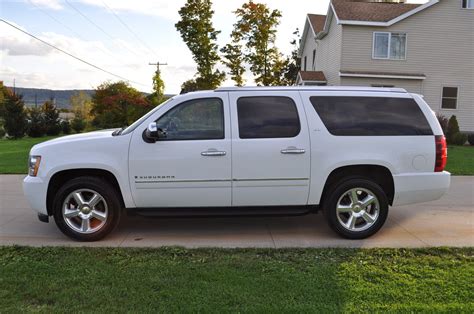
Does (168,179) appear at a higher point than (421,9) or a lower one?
lower

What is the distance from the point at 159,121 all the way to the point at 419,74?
2177 cm

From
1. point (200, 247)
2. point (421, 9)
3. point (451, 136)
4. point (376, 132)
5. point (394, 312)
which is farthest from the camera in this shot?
point (421, 9)

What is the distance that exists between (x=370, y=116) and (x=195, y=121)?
2.28 m

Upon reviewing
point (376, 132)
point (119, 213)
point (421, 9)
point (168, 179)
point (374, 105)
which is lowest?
point (119, 213)

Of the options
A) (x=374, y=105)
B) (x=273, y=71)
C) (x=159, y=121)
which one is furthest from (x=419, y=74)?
(x=159, y=121)

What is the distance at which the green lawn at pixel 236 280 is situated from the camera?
12.3ft

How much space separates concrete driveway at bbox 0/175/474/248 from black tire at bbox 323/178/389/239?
12 cm

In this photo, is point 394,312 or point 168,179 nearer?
point 394,312

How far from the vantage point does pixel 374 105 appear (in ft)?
19.1

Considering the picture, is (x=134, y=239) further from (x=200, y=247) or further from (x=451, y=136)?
(x=451, y=136)

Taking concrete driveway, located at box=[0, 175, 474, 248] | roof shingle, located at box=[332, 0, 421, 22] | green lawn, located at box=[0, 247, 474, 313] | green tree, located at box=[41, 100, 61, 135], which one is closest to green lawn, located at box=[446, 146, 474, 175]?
concrete driveway, located at box=[0, 175, 474, 248]

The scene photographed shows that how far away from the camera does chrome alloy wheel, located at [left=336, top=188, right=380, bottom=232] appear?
5.73 m

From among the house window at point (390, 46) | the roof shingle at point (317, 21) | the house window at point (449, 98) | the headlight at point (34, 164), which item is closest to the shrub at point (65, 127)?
the roof shingle at point (317, 21)

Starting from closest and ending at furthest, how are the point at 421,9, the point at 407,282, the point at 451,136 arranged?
the point at 407,282 → the point at 451,136 → the point at 421,9
